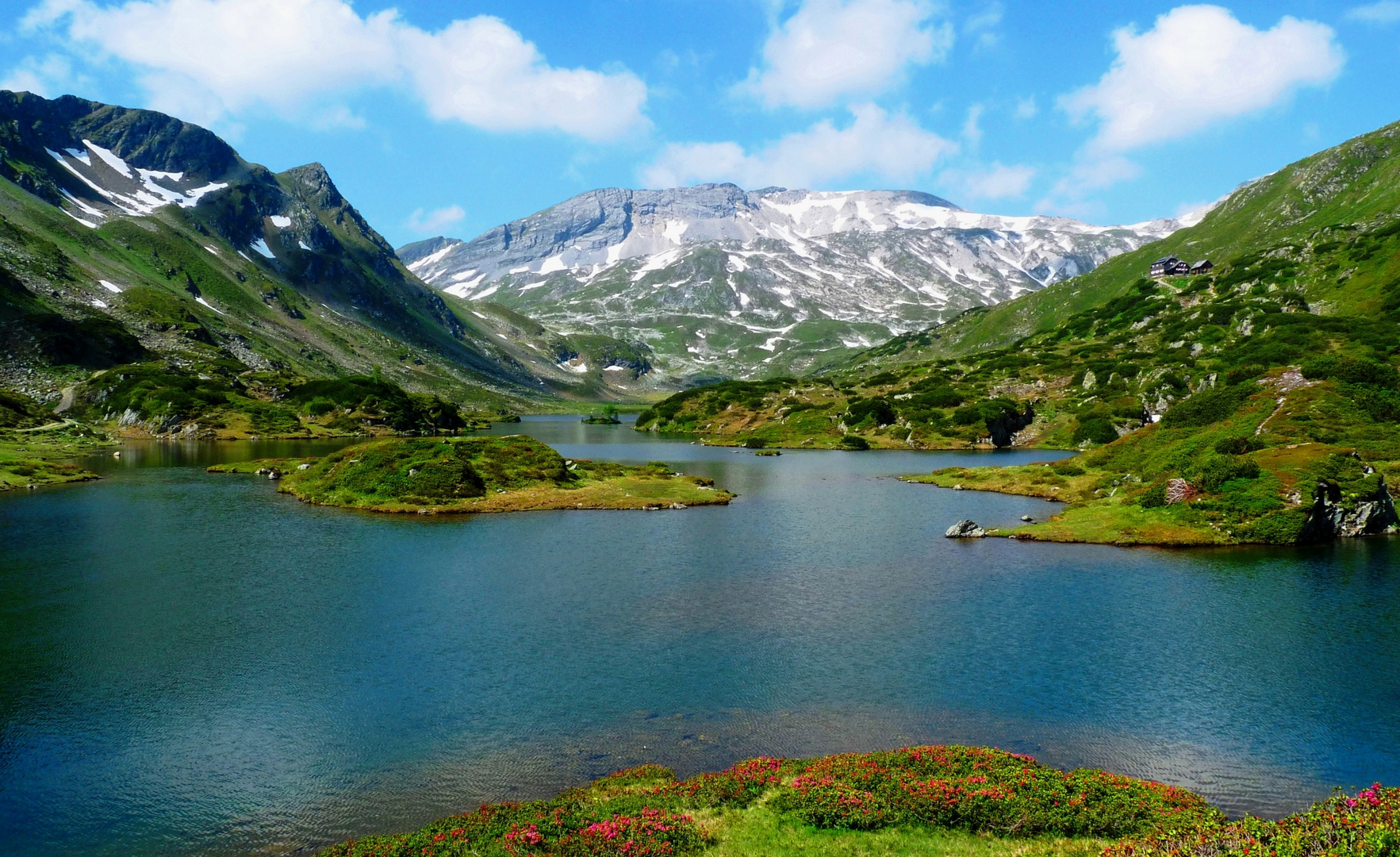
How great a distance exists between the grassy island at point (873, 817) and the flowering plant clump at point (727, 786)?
53mm

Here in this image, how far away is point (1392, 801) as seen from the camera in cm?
1984

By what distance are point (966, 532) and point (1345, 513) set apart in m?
31.2

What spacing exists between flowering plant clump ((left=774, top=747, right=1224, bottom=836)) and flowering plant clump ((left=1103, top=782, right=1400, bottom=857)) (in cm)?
190

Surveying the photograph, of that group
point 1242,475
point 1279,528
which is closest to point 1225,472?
point 1242,475

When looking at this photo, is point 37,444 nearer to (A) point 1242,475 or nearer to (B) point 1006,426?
(A) point 1242,475

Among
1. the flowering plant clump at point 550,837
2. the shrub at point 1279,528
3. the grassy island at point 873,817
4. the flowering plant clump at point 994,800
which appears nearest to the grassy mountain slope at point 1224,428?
the shrub at point 1279,528

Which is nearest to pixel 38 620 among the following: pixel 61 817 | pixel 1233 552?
pixel 61 817

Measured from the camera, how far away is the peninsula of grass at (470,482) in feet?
287

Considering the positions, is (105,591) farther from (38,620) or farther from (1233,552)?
(1233,552)

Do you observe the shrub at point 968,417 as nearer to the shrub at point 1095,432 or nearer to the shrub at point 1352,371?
the shrub at point 1095,432

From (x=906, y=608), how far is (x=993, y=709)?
1515 cm

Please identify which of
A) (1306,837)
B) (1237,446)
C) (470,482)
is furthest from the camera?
(470,482)

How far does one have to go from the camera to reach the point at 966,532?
71562 mm

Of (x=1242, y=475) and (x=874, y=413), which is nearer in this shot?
(x=1242, y=475)
